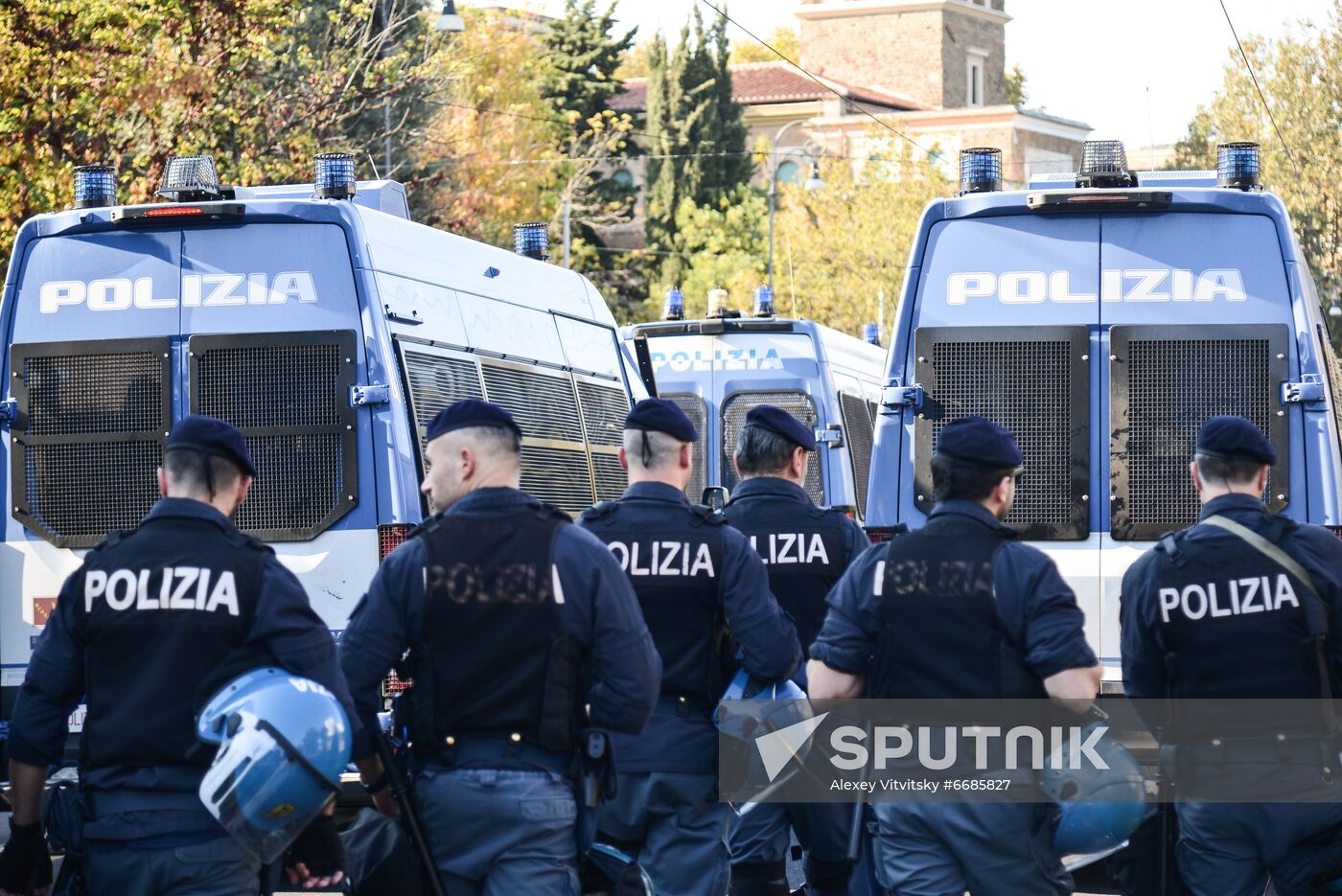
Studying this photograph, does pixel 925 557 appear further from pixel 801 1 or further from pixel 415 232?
pixel 801 1

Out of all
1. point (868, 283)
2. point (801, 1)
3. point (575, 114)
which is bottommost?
point (868, 283)

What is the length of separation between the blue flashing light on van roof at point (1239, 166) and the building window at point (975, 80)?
276ft

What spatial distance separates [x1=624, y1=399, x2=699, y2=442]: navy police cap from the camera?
6199mm

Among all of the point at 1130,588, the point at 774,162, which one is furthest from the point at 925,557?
the point at 774,162

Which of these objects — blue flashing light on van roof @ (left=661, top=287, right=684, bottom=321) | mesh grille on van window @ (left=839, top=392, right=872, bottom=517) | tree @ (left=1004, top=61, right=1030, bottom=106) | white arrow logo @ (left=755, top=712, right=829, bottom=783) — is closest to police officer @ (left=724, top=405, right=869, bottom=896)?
white arrow logo @ (left=755, top=712, right=829, bottom=783)

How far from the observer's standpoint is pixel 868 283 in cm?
5028

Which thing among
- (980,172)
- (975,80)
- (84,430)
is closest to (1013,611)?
(980,172)

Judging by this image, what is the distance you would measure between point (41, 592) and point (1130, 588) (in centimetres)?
490

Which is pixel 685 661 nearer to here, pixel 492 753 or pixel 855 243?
pixel 492 753

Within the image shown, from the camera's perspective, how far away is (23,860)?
4891mm

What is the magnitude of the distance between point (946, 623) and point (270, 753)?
5.85 feet

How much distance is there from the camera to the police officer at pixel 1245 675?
554 centimetres

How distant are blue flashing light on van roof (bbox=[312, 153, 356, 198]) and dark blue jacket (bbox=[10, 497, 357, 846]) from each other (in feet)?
14.4

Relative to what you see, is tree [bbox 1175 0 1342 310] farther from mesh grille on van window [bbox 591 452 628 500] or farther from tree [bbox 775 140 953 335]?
mesh grille on van window [bbox 591 452 628 500]
